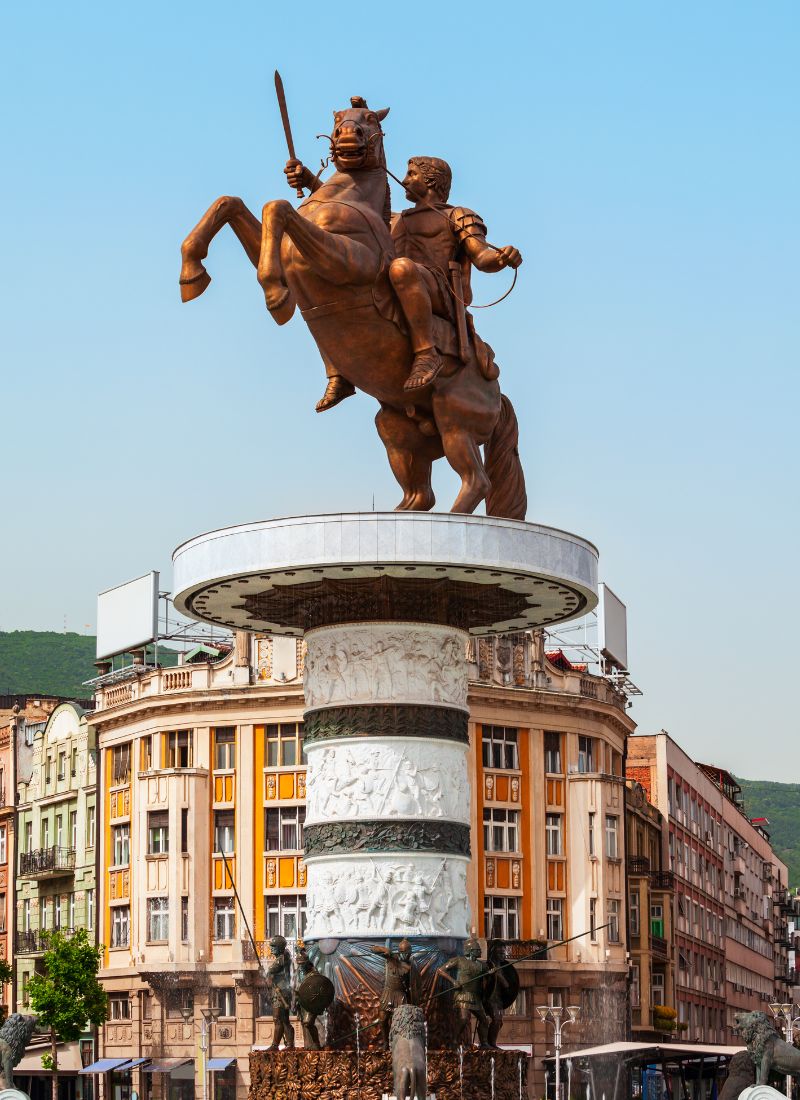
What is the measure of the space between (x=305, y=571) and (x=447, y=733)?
236 centimetres

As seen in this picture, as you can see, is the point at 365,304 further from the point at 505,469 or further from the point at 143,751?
the point at 143,751

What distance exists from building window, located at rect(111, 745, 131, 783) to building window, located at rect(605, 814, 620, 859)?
14.0 metres

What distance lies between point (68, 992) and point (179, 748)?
7442mm

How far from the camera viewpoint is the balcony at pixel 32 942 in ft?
213

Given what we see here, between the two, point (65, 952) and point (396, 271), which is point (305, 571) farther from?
point (65, 952)

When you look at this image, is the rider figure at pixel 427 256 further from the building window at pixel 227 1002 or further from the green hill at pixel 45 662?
the green hill at pixel 45 662

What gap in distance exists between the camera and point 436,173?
22922 millimetres

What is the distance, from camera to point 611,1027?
58281mm

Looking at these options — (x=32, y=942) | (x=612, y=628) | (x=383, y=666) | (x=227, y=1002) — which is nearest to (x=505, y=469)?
(x=383, y=666)

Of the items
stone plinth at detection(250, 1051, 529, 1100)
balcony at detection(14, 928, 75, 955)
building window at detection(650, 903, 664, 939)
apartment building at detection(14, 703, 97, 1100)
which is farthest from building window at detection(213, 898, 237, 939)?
stone plinth at detection(250, 1051, 529, 1100)

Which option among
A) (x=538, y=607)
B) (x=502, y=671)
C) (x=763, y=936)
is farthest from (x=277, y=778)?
(x=763, y=936)

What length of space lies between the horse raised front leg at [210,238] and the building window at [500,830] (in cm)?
3736

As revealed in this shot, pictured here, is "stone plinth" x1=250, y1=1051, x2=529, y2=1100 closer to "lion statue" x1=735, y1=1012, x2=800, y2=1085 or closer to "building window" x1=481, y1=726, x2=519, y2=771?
"lion statue" x1=735, y1=1012, x2=800, y2=1085

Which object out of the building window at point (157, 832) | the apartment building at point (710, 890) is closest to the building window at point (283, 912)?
the building window at point (157, 832)
